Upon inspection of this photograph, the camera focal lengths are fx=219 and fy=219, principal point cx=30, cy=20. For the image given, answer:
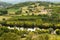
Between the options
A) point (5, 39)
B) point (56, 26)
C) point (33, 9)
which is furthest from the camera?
point (33, 9)

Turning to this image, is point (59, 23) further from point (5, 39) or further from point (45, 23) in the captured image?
point (5, 39)

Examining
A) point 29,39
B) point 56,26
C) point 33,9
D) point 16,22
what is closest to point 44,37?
point 29,39

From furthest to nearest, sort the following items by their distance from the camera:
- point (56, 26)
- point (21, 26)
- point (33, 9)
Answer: point (33, 9) → point (21, 26) → point (56, 26)

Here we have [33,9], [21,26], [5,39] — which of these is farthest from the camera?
[33,9]

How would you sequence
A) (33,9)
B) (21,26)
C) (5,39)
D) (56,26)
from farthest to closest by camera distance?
1. (33,9)
2. (21,26)
3. (56,26)
4. (5,39)

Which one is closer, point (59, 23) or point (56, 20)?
point (59, 23)

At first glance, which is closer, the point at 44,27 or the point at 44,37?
the point at 44,37

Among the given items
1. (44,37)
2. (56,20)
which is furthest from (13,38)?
(56,20)

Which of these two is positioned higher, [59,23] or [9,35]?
[9,35]

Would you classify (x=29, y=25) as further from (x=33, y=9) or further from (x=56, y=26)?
(x=33, y=9)
